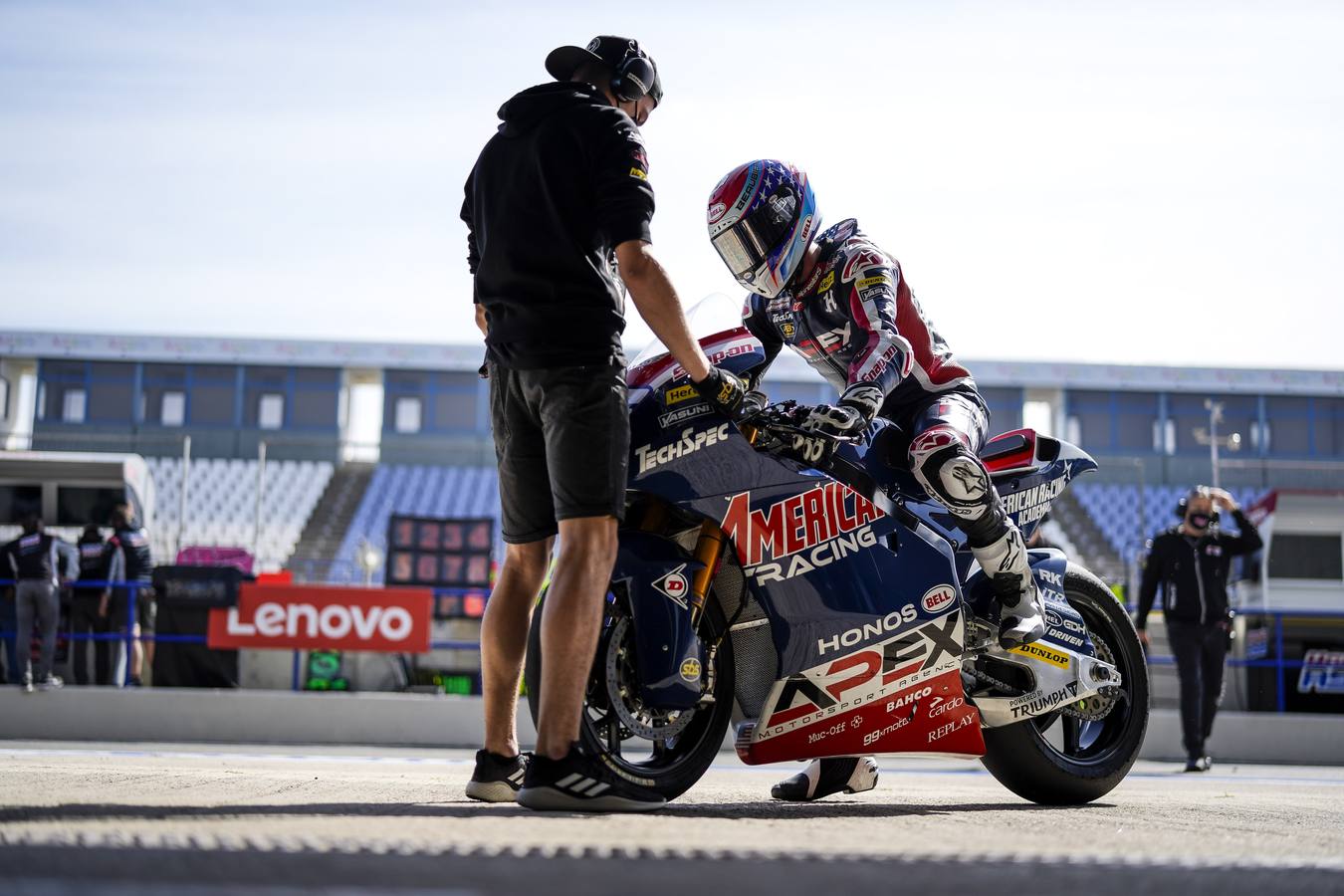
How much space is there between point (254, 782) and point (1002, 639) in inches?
82.5

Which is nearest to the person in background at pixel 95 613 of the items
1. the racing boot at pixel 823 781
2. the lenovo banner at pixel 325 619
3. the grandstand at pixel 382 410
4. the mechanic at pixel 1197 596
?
the lenovo banner at pixel 325 619

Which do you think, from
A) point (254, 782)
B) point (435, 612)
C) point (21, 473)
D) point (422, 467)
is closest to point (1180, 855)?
point (254, 782)

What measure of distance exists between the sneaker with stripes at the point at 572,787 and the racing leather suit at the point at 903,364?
128 centimetres

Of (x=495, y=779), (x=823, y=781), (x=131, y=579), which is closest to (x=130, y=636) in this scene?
(x=131, y=579)

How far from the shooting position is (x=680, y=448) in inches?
139

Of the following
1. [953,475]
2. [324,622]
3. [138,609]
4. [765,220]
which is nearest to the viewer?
[953,475]

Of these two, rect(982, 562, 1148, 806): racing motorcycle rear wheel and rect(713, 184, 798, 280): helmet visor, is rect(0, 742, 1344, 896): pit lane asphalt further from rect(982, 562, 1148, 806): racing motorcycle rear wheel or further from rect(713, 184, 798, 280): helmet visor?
rect(713, 184, 798, 280): helmet visor

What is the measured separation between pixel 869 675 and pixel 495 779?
1002 millimetres

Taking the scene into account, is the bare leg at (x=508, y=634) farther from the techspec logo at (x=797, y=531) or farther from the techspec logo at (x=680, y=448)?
the techspec logo at (x=797, y=531)

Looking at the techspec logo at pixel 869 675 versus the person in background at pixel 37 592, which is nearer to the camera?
the techspec logo at pixel 869 675

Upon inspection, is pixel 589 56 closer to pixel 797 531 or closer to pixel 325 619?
pixel 797 531

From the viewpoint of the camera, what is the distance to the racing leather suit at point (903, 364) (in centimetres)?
388

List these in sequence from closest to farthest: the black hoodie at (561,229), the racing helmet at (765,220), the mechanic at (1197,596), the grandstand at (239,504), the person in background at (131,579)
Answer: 1. the black hoodie at (561,229)
2. the racing helmet at (765,220)
3. the mechanic at (1197,596)
4. the person in background at (131,579)
5. the grandstand at (239,504)

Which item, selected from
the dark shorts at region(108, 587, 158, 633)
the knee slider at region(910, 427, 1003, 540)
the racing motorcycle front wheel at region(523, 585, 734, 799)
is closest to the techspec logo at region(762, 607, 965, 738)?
the racing motorcycle front wheel at region(523, 585, 734, 799)
